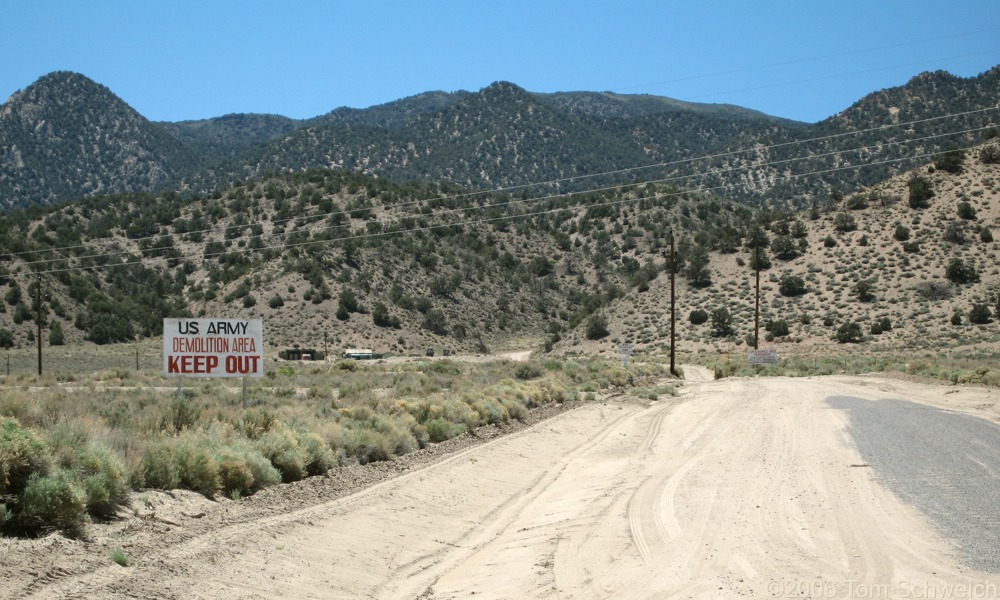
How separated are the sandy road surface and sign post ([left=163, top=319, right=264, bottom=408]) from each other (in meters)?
6.13

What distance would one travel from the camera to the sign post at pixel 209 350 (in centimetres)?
2216

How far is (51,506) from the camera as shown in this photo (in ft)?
30.8

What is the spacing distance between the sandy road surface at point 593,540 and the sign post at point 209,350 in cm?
613

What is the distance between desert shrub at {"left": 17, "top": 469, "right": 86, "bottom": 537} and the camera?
367 inches

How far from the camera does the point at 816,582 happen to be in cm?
880

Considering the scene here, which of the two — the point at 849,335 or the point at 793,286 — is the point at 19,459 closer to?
the point at 849,335

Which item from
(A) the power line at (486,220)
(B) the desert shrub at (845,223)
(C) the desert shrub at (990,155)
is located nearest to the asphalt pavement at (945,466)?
(B) the desert shrub at (845,223)

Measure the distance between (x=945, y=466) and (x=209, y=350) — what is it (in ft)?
54.3

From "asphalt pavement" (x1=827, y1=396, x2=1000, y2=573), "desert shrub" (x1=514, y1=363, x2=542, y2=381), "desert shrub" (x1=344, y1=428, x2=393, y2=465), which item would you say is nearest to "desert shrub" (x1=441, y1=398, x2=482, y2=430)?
"desert shrub" (x1=344, y1=428, x2=393, y2=465)

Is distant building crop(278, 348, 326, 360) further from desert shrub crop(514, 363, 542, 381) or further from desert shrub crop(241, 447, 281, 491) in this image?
desert shrub crop(241, 447, 281, 491)

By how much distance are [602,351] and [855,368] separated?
2999 centimetres

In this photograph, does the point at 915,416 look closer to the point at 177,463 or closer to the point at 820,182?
the point at 177,463

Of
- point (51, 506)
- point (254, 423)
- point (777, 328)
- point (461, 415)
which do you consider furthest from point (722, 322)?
point (51, 506)

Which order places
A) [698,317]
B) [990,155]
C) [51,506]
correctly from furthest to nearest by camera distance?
[990,155], [698,317], [51,506]
